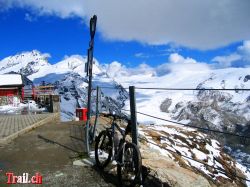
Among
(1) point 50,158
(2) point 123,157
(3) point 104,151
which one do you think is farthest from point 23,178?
(2) point 123,157

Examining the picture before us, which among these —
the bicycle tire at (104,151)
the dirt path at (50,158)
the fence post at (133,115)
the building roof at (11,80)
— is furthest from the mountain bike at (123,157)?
the building roof at (11,80)

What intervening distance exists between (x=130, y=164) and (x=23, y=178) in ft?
9.14

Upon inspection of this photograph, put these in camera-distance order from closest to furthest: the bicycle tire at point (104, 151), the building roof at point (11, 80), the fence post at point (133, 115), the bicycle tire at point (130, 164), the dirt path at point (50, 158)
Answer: the bicycle tire at point (130, 164)
the fence post at point (133, 115)
the dirt path at point (50, 158)
the bicycle tire at point (104, 151)
the building roof at point (11, 80)

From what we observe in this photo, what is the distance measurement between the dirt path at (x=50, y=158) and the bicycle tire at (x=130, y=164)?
47 cm

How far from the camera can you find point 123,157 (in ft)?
27.0

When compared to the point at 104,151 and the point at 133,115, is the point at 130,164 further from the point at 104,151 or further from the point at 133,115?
the point at 104,151

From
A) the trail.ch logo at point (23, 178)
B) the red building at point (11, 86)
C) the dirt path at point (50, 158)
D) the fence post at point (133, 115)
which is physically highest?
the red building at point (11, 86)

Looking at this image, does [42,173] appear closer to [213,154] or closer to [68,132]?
[68,132]

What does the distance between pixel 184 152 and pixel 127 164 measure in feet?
61.8

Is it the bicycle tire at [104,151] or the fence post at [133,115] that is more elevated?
the fence post at [133,115]

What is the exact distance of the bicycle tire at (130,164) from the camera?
765cm

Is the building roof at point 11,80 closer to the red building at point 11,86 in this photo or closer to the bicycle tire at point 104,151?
the red building at point 11,86

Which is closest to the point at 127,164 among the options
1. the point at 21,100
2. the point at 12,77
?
the point at 21,100

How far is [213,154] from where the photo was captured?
3042 centimetres
